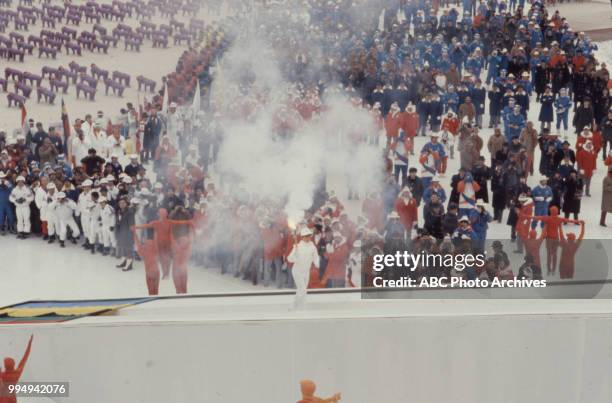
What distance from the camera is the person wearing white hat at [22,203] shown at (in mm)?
16781

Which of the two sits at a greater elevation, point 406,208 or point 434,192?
point 434,192

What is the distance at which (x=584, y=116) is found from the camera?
1923 cm

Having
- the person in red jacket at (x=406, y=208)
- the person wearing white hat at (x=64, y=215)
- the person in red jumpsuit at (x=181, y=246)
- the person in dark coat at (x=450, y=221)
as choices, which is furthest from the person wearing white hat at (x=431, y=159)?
the person wearing white hat at (x=64, y=215)

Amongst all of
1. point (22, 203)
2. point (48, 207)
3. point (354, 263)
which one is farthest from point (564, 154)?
point (22, 203)

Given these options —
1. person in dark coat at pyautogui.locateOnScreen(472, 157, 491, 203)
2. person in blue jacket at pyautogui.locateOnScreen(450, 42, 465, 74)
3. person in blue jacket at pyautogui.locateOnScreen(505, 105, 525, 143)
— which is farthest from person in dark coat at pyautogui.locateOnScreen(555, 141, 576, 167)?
person in blue jacket at pyautogui.locateOnScreen(450, 42, 465, 74)

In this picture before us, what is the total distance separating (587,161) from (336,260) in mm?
5021

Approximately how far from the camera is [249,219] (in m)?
15.1

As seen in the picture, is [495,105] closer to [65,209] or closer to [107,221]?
[107,221]

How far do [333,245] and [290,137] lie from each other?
508 cm

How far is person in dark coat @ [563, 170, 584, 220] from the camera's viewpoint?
639 inches

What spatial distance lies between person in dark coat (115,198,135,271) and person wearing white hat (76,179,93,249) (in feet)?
2.03

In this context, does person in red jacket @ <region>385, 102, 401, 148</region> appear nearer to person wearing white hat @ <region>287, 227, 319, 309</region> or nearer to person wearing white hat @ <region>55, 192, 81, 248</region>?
person wearing white hat @ <region>55, 192, 81, 248</region>

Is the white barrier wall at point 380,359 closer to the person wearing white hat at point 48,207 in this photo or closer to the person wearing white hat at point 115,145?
the person wearing white hat at point 48,207

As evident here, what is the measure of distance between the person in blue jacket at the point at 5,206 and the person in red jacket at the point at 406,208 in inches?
213
